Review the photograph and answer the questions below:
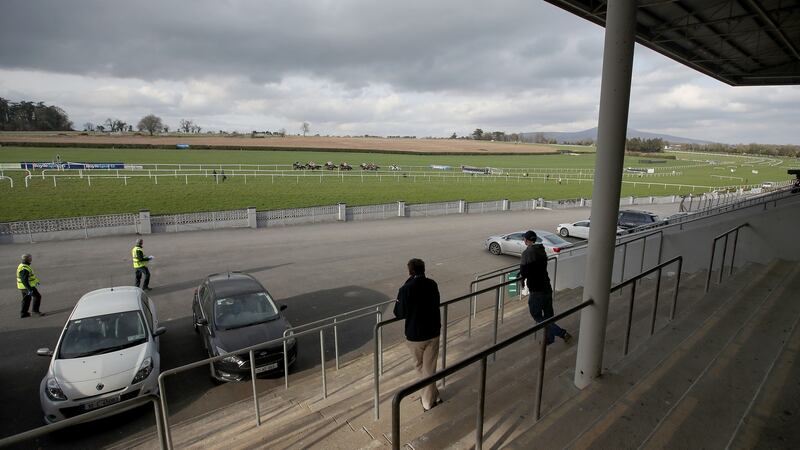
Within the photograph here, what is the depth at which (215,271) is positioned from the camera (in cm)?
1430

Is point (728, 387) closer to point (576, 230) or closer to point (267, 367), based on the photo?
point (267, 367)

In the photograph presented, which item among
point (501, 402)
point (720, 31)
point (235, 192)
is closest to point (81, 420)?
point (501, 402)

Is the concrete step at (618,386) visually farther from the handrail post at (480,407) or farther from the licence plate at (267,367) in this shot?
the licence plate at (267,367)

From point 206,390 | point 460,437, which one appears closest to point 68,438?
point 206,390

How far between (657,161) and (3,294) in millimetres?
134749

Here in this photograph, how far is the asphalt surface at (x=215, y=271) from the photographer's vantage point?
6.70m

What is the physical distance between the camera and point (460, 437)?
3.43 metres

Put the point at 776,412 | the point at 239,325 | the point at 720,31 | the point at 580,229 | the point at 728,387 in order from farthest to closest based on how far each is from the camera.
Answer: the point at 580,229 → the point at 720,31 → the point at 239,325 → the point at 728,387 → the point at 776,412

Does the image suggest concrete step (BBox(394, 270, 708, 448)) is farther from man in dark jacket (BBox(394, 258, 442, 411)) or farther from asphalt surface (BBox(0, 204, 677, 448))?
asphalt surface (BBox(0, 204, 677, 448))

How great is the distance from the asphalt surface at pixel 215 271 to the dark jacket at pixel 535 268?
394 centimetres

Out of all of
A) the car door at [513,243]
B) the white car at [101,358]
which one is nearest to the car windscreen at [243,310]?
the white car at [101,358]

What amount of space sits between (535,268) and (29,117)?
148491 mm

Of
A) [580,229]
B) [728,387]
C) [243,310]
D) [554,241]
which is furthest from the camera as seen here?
[580,229]

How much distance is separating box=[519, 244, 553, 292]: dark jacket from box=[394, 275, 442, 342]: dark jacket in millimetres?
2039
